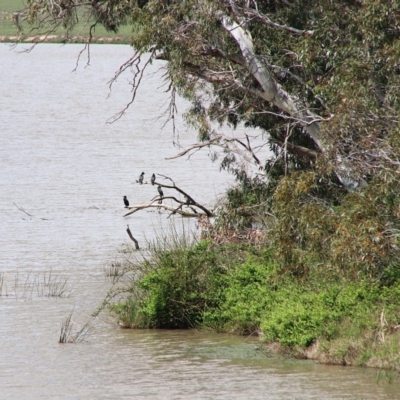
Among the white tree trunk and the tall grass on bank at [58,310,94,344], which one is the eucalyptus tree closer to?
the white tree trunk

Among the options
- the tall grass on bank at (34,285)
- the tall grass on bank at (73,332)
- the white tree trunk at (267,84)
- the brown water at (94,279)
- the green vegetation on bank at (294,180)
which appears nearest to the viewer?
the brown water at (94,279)

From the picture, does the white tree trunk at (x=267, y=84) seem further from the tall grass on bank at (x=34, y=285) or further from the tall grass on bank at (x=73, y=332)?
the tall grass on bank at (x=34, y=285)

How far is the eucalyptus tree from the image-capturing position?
12055mm

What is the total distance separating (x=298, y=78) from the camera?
49.3 feet

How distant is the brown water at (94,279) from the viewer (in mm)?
11375

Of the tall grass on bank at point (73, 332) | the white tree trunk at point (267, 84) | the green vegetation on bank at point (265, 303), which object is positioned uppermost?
the white tree trunk at point (267, 84)

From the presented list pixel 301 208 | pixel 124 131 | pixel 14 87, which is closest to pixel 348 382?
pixel 301 208

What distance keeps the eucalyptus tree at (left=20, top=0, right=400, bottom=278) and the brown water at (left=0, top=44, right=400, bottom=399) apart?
5.30 ft

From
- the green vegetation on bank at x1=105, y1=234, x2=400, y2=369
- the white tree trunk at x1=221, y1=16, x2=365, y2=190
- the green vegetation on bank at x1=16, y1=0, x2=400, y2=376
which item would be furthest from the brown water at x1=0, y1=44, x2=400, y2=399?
the white tree trunk at x1=221, y1=16, x2=365, y2=190

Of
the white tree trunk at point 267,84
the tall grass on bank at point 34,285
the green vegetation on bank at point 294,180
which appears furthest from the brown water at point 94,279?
the white tree trunk at point 267,84

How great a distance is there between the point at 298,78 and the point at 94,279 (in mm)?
5458

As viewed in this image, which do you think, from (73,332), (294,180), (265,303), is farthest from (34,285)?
(294,180)

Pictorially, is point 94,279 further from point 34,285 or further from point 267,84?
point 267,84

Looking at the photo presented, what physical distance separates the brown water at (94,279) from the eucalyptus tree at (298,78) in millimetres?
1616
